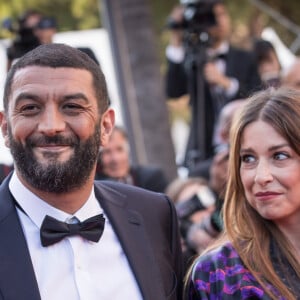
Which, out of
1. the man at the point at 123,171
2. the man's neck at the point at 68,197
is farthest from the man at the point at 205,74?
the man's neck at the point at 68,197

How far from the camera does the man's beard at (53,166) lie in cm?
266

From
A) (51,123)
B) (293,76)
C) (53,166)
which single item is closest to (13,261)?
(53,166)

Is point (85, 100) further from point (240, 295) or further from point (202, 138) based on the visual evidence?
point (202, 138)

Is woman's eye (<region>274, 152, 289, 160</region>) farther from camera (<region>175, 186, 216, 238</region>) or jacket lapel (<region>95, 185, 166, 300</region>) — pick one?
camera (<region>175, 186, 216, 238</region>)

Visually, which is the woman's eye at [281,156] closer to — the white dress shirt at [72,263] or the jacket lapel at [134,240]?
the jacket lapel at [134,240]

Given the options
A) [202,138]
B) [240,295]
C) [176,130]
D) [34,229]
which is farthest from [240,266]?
[176,130]

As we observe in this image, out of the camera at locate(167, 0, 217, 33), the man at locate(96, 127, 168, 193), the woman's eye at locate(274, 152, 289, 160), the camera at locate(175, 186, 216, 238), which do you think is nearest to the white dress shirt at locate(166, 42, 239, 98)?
the camera at locate(167, 0, 217, 33)

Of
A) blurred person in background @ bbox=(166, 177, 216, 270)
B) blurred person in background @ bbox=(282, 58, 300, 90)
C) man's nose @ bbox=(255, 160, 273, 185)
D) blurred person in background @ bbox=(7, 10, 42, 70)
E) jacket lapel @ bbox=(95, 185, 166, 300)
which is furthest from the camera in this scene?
blurred person in background @ bbox=(7, 10, 42, 70)

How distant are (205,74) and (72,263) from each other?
358 cm

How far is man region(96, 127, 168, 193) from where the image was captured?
16.9 ft

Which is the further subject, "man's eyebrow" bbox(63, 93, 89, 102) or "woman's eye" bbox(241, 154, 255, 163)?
"woman's eye" bbox(241, 154, 255, 163)

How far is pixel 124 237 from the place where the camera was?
2.88 meters

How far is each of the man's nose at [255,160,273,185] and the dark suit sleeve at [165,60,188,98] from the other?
11.6 feet

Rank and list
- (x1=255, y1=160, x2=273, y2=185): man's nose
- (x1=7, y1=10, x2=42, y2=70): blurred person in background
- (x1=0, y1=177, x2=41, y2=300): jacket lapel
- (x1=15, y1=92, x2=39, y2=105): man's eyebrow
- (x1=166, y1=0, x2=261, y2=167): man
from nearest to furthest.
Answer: (x1=0, y1=177, x2=41, y2=300): jacket lapel
(x1=15, y1=92, x2=39, y2=105): man's eyebrow
(x1=255, y1=160, x2=273, y2=185): man's nose
(x1=7, y1=10, x2=42, y2=70): blurred person in background
(x1=166, y1=0, x2=261, y2=167): man
